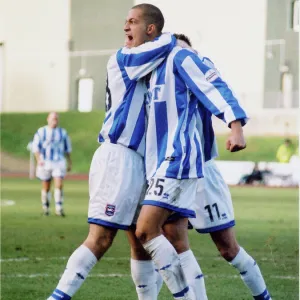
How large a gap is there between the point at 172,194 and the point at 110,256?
4.88m

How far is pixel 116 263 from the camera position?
31.7 ft

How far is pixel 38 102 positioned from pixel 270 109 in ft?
42.5

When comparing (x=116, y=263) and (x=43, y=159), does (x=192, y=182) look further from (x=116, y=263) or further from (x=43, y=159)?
(x=43, y=159)

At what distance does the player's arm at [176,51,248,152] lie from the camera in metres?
5.57

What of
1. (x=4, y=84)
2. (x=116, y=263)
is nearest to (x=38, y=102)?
(x=4, y=84)

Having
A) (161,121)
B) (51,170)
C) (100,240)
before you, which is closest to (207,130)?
(161,121)

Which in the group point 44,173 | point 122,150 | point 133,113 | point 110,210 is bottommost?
point 44,173

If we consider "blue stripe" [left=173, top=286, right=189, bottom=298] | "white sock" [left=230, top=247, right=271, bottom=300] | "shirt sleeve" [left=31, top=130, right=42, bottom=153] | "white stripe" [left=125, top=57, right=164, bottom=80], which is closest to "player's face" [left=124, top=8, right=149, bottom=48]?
"white stripe" [left=125, top=57, right=164, bottom=80]

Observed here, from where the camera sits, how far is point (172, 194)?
5.58m

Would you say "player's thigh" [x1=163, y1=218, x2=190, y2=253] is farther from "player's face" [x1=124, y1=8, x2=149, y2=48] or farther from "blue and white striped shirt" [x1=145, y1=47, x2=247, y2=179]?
"player's face" [x1=124, y1=8, x2=149, y2=48]

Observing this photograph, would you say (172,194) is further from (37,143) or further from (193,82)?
(37,143)

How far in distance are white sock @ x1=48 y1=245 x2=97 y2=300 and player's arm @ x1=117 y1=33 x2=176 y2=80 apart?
1113mm

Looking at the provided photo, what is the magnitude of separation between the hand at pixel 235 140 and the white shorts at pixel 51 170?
493 inches

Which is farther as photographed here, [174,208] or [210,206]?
[210,206]
